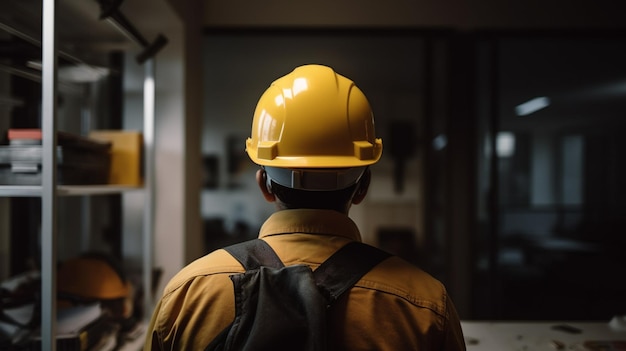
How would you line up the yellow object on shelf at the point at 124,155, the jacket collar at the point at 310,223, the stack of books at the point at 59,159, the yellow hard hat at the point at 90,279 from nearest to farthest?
the jacket collar at the point at 310,223
the stack of books at the point at 59,159
the yellow hard hat at the point at 90,279
the yellow object on shelf at the point at 124,155

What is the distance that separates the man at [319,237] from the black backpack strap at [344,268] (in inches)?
0.7

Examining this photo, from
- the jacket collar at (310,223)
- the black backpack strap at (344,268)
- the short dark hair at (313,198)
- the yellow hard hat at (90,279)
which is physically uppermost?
the short dark hair at (313,198)

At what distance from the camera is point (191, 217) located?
7.88ft

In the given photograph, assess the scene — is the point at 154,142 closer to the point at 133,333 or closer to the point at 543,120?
the point at 133,333

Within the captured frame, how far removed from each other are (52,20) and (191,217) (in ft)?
4.88

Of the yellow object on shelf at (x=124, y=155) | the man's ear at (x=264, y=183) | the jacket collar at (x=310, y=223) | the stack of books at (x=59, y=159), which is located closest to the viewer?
the jacket collar at (x=310, y=223)

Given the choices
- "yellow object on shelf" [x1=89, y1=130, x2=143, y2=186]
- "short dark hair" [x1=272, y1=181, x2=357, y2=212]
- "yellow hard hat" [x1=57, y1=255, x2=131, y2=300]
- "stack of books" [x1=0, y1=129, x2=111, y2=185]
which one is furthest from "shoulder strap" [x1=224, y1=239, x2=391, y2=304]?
"yellow object on shelf" [x1=89, y1=130, x2=143, y2=186]

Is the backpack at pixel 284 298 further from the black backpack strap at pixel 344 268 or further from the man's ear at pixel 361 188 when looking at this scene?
the man's ear at pixel 361 188

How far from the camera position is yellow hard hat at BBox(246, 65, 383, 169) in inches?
35.2

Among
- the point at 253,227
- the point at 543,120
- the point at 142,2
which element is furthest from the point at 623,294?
the point at 142,2

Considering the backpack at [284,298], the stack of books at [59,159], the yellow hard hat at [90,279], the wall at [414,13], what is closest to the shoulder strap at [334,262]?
the backpack at [284,298]

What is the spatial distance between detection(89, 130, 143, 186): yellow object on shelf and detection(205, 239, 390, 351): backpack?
4.31ft

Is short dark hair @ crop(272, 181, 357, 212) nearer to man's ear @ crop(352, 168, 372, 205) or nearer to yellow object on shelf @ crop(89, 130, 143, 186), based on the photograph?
man's ear @ crop(352, 168, 372, 205)

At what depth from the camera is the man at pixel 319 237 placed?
753 millimetres
